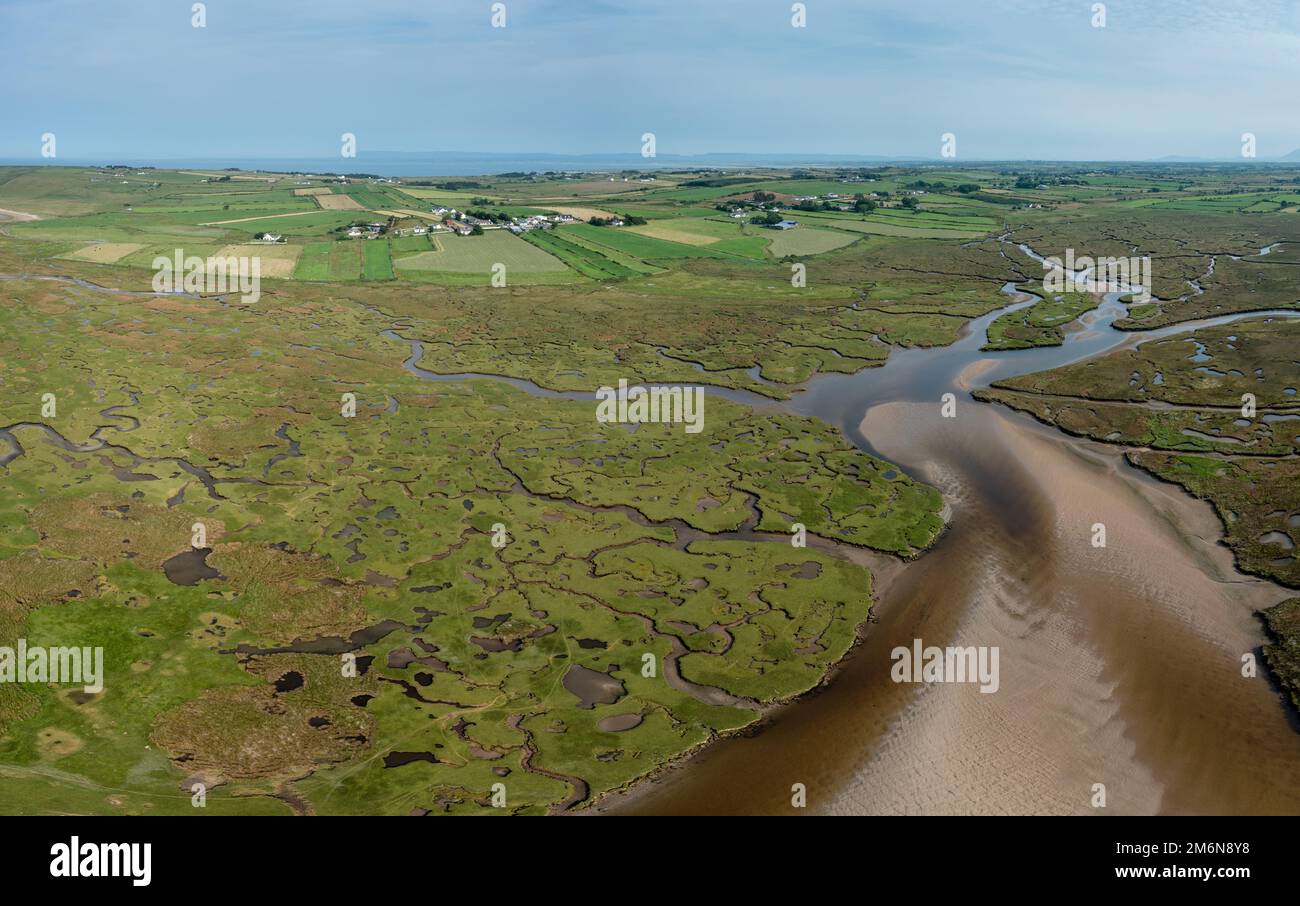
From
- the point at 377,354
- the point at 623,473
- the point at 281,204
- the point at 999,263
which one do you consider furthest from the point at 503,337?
the point at 281,204

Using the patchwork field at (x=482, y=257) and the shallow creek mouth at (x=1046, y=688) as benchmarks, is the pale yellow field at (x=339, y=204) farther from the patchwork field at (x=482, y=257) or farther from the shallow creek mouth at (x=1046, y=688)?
the shallow creek mouth at (x=1046, y=688)

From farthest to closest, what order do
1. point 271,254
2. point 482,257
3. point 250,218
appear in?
1. point 250,218
2. point 482,257
3. point 271,254

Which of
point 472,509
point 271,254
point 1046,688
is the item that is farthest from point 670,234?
point 1046,688

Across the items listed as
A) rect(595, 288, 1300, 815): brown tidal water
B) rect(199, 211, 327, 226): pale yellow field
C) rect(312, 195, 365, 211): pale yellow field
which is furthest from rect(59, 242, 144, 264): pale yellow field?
rect(595, 288, 1300, 815): brown tidal water

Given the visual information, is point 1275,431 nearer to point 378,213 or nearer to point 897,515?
point 897,515

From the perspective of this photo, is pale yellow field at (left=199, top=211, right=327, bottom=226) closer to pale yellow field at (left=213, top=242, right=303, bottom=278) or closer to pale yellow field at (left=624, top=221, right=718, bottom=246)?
pale yellow field at (left=213, top=242, right=303, bottom=278)

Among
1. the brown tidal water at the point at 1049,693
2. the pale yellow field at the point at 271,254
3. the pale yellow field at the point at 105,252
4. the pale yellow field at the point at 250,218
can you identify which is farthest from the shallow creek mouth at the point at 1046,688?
the pale yellow field at the point at 250,218

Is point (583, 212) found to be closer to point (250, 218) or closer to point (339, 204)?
point (339, 204)
